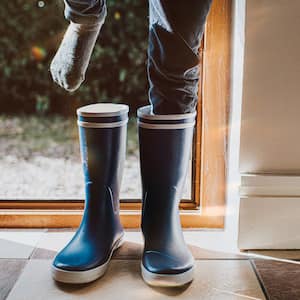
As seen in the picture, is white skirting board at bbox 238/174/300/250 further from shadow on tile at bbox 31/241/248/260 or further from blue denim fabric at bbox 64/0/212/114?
blue denim fabric at bbox 64/0/212/114

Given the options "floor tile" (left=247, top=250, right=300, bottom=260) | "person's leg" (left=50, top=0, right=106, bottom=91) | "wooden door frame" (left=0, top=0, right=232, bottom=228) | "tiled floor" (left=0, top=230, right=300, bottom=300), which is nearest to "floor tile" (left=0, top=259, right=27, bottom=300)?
"tiled floor" (left=0, top=230, right=300, bottom=300)

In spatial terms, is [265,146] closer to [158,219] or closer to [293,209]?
[293,209]

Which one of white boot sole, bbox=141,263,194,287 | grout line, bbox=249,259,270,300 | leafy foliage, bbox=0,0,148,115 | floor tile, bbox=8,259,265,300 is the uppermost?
leafy foliage, bbox=0,0,148,115

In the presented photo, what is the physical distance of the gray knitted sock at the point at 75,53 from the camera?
3.64 ft

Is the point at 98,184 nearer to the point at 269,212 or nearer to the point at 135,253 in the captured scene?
the point at 135,253

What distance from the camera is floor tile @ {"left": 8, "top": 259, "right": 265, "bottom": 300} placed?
1.01 metres

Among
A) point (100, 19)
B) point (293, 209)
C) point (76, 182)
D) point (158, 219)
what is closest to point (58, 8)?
point (100, 19)

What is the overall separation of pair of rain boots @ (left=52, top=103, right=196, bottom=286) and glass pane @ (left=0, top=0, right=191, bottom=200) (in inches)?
10.5

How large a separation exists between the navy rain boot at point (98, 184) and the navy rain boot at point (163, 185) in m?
0.06

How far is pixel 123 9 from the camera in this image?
1388 mm

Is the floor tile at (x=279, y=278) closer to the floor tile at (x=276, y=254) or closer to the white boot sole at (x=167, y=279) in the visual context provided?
the floor tile at (x=276, y=254)

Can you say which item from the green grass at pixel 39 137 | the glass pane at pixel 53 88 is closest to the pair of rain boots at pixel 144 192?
the glass pane at pixel 53 88

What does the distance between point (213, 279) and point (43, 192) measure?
1.76ft

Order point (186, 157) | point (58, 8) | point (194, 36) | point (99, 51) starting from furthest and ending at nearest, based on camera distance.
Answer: point (99, 51)
point (58, 8)
point (186, 157)
point (194, 36)
